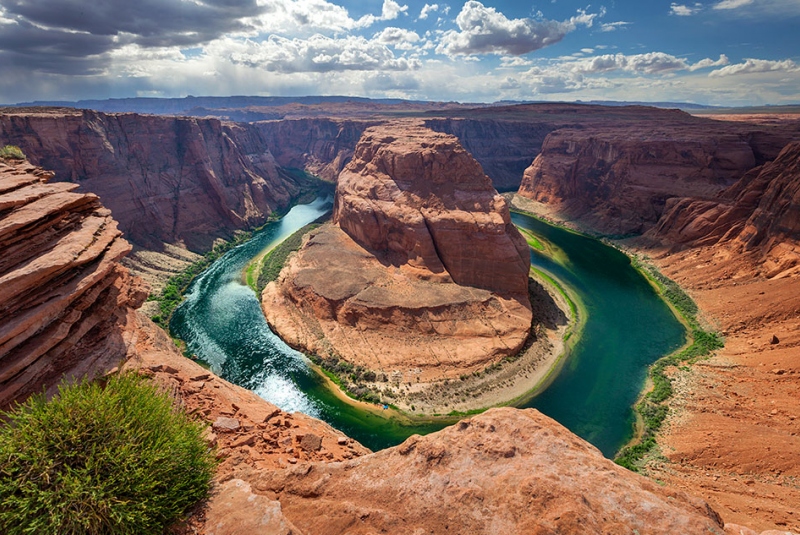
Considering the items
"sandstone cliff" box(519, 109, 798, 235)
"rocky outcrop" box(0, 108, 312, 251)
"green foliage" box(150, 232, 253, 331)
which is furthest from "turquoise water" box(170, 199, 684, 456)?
"sandstone cliff" box(519, 109, 798, 235)

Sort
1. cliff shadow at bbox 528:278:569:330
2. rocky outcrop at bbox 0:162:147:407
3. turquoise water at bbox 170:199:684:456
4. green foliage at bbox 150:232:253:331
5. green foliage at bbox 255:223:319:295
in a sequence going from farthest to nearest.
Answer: green foliage at bbox 255:223:319:295 < green foliage at bbox 150:232:253:331 < cliff shadow at bbox 528:278:569:330 < turquoise water at bbox 170:199:684:456 < rocky outcrop at bbox 0:162:147:407

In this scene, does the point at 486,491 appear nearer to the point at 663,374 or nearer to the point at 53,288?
the point at 53,288

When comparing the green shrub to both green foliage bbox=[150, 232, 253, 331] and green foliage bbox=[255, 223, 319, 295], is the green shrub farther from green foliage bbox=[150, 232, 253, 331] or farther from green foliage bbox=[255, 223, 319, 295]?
green foliage bbox=[255, 223, 319, 295]

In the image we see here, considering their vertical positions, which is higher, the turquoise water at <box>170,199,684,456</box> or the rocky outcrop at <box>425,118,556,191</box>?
the rocky outcrop at <box>425,118,556,191</box>

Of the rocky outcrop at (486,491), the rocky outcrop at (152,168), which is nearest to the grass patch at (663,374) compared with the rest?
the rocky outcrop at (486,491)

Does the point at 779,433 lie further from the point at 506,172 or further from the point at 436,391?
the point at 506,172

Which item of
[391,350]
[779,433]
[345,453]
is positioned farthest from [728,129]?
[345,453]
